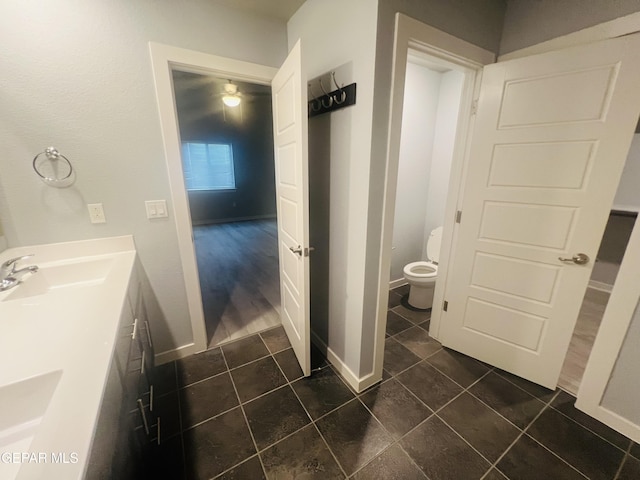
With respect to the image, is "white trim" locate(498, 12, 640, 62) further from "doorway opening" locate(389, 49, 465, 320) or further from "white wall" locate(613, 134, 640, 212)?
"white wall" locate(613, 134, 640, 212)

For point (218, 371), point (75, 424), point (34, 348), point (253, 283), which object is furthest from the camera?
point (253, 283)

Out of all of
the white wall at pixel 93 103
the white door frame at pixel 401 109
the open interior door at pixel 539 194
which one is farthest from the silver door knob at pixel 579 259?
the white wall at pixel 93 103

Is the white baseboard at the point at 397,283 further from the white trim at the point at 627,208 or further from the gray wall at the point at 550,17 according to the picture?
the white trim at the point at 627,208

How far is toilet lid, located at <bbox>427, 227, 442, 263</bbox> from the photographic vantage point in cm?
275

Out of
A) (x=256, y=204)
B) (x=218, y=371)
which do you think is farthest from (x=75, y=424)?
(x=256, y=204)

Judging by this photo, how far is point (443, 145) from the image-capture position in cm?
279

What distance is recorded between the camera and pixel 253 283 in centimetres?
321

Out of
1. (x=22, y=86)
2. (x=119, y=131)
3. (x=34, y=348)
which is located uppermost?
(x=22, y=86)

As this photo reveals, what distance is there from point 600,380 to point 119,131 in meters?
3.09

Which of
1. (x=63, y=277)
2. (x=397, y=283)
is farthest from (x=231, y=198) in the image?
(x=63, y=277)

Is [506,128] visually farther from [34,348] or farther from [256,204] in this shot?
[256,204]

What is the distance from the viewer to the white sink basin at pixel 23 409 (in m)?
0.59

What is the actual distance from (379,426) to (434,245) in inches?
74.6

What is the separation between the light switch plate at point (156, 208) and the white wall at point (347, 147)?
3.61 ft
